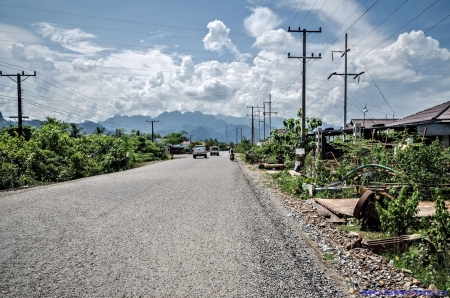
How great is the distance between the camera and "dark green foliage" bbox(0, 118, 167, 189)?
1670 cm

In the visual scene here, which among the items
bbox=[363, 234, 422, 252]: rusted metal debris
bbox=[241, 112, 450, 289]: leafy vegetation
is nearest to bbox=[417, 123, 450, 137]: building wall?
bbox=[241, 112, 450, 289]: leafy vegetation

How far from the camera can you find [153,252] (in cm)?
561

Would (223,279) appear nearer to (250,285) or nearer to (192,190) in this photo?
(250,285)

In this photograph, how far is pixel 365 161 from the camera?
Result: 1239 centimetres

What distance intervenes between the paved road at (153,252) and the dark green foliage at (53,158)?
7.65 meters

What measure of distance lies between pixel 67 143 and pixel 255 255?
21.3m

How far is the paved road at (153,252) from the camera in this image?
14.0ft

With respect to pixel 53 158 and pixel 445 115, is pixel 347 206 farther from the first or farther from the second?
pixel 53 158

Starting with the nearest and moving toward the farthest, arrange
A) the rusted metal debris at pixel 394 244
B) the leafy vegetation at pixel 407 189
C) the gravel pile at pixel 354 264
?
the gravel pile at pixel 354 264, the leafy vegetation at pixel 407 189, the rusted metal debris at pixel 394 244

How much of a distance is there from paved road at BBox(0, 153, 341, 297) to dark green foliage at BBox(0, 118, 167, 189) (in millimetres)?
7655

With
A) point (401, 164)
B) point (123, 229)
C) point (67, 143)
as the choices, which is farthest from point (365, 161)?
point (67, 143)

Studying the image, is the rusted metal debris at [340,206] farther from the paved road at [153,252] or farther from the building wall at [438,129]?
the building wall at [438,129]

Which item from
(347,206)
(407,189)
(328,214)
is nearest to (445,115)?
(407,189)

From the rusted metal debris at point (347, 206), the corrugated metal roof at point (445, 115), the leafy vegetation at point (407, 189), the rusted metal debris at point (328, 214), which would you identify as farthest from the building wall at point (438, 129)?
the rusted metal debris at point (328, 214)
